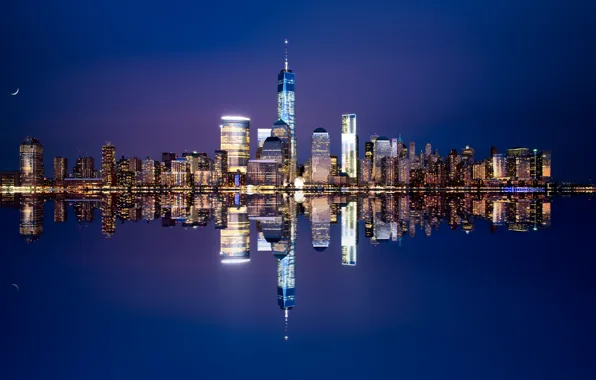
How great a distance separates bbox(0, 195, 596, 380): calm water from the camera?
24.5 ft

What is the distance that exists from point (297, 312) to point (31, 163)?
613ft

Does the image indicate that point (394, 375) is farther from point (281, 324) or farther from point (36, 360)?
point (36, 360)

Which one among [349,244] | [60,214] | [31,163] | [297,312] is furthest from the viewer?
[31,163]

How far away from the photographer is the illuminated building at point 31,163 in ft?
572

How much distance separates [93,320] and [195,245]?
36.9 feet

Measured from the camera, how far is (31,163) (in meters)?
176

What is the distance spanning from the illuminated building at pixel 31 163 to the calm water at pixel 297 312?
17174 centimetres

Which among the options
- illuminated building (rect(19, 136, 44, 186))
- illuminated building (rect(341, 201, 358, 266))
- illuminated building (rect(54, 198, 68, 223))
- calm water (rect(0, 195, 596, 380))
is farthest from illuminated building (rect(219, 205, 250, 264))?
illuminated building (rect(19, 136, 44, 186))

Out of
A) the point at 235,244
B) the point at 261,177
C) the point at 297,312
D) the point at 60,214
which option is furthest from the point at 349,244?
the point at 261,177

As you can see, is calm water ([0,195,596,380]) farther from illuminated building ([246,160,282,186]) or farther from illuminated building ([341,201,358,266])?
illuminated building ([246,160,282,186])

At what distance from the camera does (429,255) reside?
1778cm

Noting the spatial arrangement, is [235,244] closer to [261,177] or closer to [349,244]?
[349,244]

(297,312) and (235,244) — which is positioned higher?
(235,244)

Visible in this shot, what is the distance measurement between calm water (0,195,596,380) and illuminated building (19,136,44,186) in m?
172
